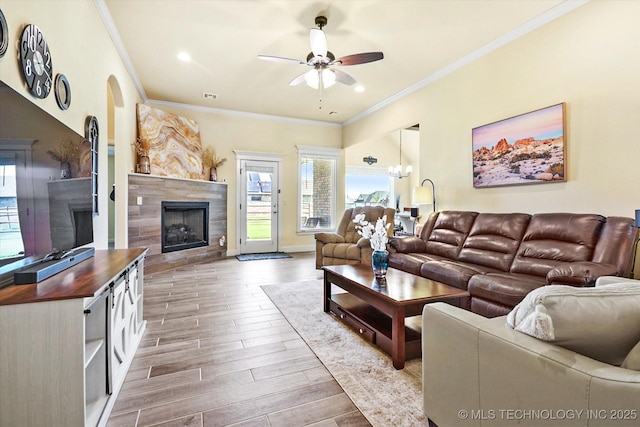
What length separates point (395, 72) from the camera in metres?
4.58

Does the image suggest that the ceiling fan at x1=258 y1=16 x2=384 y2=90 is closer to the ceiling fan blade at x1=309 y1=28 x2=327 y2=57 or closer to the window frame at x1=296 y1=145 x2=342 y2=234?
the ceiling fan blade at x1=309 y1=28 x2=327 y2=57

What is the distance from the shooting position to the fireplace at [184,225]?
5.23 m

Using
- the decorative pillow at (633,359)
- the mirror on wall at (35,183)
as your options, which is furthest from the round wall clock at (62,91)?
the decorative pillow at (633,359)

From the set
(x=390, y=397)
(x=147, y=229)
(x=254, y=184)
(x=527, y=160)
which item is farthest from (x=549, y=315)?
(x=254, y=184)

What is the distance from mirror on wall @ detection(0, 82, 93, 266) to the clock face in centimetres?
27

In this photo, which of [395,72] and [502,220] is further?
[395,72]

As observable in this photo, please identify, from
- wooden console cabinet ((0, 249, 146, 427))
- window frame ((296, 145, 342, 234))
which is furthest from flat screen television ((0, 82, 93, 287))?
window frame ((296, 145, 342, 234))

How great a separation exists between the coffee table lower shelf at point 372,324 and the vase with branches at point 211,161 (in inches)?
161

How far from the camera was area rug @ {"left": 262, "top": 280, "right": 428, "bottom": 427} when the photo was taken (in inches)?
65.1

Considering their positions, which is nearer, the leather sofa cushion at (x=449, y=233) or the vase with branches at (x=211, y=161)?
Result: the leather sofa cushion at (x=449, y=233)

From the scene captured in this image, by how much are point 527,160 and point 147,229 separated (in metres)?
5.24

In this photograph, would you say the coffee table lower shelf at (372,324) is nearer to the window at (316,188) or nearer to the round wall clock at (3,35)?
the round wall clock at (3,35)

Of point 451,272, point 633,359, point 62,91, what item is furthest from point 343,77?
point 633,359

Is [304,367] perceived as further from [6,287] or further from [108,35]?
[108,35]
